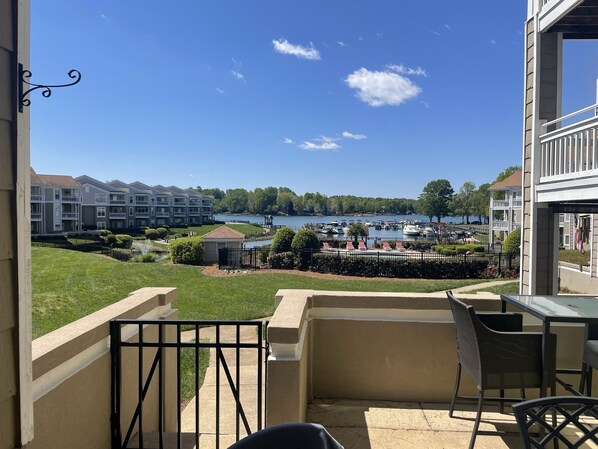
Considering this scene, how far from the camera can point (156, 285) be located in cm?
1220

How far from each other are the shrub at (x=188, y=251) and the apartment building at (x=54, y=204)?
34722 mm

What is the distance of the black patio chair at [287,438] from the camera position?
1228mm

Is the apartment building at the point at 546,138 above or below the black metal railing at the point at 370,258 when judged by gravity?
above

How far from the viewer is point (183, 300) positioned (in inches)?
398

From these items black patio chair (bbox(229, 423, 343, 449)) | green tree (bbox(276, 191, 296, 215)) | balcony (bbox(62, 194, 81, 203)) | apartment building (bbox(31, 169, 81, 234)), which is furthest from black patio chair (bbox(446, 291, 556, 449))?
green tree (bbox(276, 191, 296, 215))

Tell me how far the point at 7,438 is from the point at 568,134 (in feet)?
21.1

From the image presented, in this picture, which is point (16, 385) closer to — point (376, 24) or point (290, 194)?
point (376, 24)

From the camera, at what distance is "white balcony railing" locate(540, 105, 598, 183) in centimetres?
495

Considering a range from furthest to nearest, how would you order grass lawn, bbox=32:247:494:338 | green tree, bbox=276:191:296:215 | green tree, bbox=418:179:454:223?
green tree, bbox=276:191:296:215 → green tree, bbox=418:179:454:223 → grass lawn, bbox=32:247:494:338

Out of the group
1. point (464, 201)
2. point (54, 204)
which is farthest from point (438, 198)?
point (54, 204)

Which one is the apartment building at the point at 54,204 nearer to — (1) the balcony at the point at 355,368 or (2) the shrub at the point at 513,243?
(2) the shrub at the point at 513,243

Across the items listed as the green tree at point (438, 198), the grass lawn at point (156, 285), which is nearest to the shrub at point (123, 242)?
the grass lawn at point (156, 285)

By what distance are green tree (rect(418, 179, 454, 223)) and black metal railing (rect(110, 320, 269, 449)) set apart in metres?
103

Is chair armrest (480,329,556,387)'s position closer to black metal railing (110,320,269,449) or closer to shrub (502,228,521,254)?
black metal railing (110,320,269,449)
